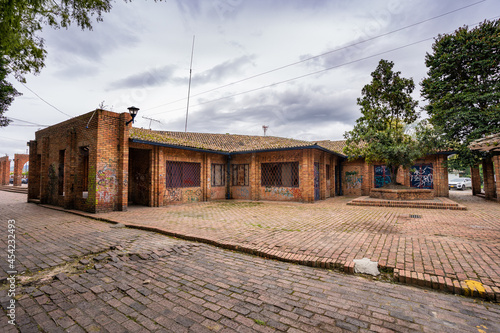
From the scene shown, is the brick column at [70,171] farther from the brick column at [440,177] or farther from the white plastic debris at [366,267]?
the brick column at [440,177]

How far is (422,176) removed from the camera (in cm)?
1650

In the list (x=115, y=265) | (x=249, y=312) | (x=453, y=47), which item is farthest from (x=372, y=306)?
(x=453, y=47)

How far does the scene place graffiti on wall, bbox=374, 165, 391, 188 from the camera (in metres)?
17.4

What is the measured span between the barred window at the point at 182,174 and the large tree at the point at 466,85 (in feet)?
45.8

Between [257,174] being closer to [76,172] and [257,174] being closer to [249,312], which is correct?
[76,172]

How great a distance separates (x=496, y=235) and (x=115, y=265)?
796 cm

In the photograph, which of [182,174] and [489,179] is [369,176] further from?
[182,174]

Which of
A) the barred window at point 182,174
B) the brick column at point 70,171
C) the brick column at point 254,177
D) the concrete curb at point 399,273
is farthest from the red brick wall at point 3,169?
the concrete curb at point 399,273

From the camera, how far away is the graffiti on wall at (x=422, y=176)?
16219 mm

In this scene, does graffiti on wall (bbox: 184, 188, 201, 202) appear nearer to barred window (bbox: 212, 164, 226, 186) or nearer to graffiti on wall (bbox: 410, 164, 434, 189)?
barred window (bbox: 212, 164, 226, 186)

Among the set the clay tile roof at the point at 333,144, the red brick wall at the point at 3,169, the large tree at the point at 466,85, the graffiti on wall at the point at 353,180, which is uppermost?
the large tree at the point at 466,85

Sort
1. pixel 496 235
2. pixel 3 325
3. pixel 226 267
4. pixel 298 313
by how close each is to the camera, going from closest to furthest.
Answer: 1. pixel 3 325
2. pixel 298 313
3. pixel 226 267
4. pixel 496 235

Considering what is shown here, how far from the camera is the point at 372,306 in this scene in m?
2.56

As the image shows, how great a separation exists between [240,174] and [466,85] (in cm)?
1508
